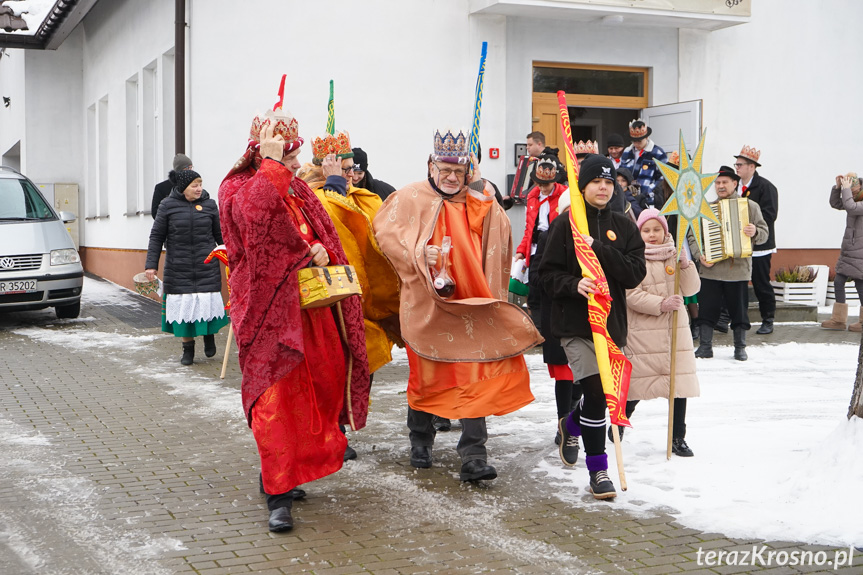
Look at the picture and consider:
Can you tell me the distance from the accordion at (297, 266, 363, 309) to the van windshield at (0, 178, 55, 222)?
31.5 ft

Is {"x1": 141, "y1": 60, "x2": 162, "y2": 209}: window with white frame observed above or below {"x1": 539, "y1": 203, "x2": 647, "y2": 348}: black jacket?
above

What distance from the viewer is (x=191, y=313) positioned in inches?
397

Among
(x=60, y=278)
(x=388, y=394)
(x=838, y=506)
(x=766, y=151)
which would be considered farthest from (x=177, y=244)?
(x=766, y=151)

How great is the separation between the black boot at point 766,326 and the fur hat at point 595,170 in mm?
7531

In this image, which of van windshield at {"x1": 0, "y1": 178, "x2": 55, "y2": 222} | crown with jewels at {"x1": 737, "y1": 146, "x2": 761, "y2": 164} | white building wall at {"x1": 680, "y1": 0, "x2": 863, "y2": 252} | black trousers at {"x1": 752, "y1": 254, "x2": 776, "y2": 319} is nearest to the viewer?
crown with jewels at {"x1": 737, "y1": 146, "x2": 761, "y2": 164}

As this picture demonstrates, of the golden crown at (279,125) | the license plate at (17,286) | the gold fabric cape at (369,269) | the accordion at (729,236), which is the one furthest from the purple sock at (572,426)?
the license plate at (17,286)

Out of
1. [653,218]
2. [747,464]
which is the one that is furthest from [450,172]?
[747,464]

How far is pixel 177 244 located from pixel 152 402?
2.16m

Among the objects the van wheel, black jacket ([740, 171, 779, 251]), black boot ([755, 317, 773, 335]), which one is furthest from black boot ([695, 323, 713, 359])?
the van wheel

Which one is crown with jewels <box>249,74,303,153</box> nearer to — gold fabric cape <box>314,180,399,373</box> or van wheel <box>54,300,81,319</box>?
gold fabric cape <box>314,180,399,373</box>

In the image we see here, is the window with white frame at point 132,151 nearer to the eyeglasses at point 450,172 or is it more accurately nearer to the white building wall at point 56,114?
the white building wall at point 56,114

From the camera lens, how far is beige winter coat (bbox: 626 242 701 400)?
20.4 feet

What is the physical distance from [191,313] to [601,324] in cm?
564

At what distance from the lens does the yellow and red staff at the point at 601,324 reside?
5.41 metres
